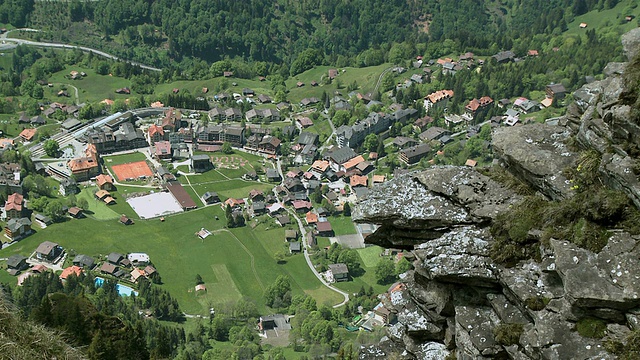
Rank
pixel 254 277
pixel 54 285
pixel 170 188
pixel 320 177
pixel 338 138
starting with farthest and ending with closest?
pixel 338 138 → pixel 320 177 → pixel 170 188 → pixel 254 277 → pixel 54 285

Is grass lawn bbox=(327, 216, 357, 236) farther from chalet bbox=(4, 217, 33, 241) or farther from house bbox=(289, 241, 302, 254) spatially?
chalet bbox=(4, 217, 33, 241)

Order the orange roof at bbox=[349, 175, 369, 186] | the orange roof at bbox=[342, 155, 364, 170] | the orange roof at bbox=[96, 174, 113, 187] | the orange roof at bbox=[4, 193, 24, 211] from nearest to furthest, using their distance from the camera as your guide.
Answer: the orange roof at bbox=[4, 193, 24, 211], the orange roof at bbox=[96, 174, 113, 187], the orange roof at bbox=[349, 175, 369, 186], the orange roof at bbox=[342, 155, 364, 170]

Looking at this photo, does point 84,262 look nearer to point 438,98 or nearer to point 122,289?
point 122,289

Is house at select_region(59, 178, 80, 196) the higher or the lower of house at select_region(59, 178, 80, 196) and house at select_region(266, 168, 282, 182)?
the higher

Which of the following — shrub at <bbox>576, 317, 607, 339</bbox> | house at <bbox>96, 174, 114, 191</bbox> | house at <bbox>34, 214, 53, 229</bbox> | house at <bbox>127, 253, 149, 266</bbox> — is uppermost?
shrub at <bbox>576, 317, 607, 339</bbox>

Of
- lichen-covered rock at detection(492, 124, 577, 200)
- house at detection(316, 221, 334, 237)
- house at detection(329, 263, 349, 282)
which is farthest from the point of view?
house at detection(316, 221, 334, 237)

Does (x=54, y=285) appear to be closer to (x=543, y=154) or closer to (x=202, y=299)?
(x=202, y=299)

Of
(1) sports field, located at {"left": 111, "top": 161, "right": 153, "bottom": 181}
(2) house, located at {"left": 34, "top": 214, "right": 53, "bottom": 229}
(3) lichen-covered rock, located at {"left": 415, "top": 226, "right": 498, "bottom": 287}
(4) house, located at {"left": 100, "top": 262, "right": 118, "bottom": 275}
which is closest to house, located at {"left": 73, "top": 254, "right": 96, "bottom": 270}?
(4) house, located at {"left": 100, "top": 262, "right": 118, "bottom": 275}

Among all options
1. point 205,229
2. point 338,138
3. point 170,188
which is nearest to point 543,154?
point 205,229
